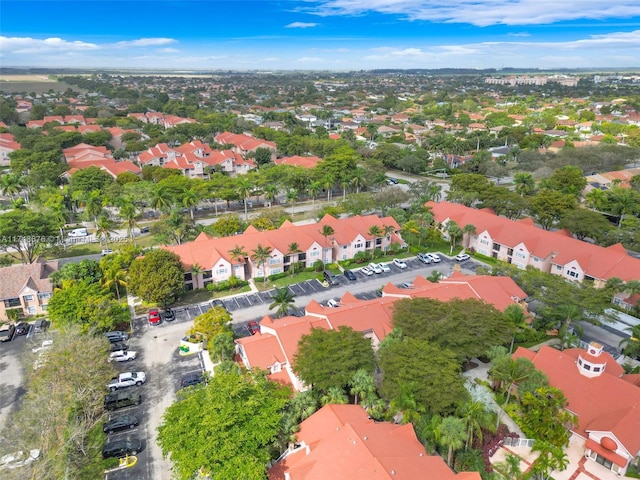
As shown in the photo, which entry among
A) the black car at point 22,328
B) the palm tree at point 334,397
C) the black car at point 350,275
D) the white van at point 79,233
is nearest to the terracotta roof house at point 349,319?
the palm tree at point 334,397

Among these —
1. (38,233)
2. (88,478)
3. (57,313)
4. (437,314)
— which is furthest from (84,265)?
(437,314)

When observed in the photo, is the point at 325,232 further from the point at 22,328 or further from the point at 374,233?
the point at 22,328

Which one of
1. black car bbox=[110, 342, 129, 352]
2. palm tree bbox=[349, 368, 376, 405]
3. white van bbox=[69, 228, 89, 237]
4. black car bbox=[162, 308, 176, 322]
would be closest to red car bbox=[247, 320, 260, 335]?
black car bbox=[162, 308, 176, 322]

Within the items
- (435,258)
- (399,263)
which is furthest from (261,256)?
(435,258)

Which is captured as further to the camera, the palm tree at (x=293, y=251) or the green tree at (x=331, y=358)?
the palm tree at (x=293, y=251)

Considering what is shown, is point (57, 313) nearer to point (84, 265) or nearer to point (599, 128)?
point (84, 265)

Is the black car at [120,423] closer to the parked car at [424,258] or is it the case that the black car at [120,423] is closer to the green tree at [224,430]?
the green tree at [224,430]
